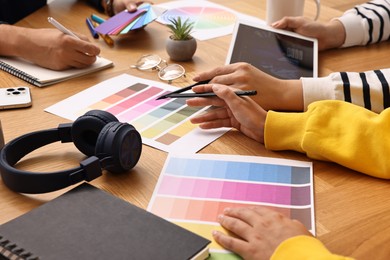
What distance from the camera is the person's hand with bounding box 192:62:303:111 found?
1.07 meters

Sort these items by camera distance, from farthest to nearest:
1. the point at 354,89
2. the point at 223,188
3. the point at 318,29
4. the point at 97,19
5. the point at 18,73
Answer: the point at 97,19
the point at 318,29
the point at 18,73
the point at 354,89
the point at 223,188

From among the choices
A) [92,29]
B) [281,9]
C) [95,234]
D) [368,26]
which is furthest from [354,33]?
[95,234]

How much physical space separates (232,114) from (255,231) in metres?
0.32

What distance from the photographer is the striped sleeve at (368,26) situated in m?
1.39

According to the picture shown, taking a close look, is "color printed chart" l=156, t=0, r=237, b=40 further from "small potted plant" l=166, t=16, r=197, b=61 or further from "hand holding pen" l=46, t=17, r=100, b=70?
"hand holding pen" l=46, t=17, r=100, b=70

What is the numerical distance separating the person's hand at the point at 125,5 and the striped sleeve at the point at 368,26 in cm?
50

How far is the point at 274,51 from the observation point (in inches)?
50.4

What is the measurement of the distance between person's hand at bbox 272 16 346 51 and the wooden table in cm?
2

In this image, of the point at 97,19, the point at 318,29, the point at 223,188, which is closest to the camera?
the point at 223,188

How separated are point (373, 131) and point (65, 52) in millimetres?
637

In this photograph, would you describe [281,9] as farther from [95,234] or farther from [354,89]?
[95,234]

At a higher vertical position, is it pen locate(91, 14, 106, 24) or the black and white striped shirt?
the black and white striped shirt

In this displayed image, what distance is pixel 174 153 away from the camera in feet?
3.08

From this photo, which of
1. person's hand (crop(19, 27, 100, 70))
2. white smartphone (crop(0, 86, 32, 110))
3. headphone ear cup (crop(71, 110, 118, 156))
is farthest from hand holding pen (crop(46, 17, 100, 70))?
headphone ear cup (crop(71, 110, 118, 156))
